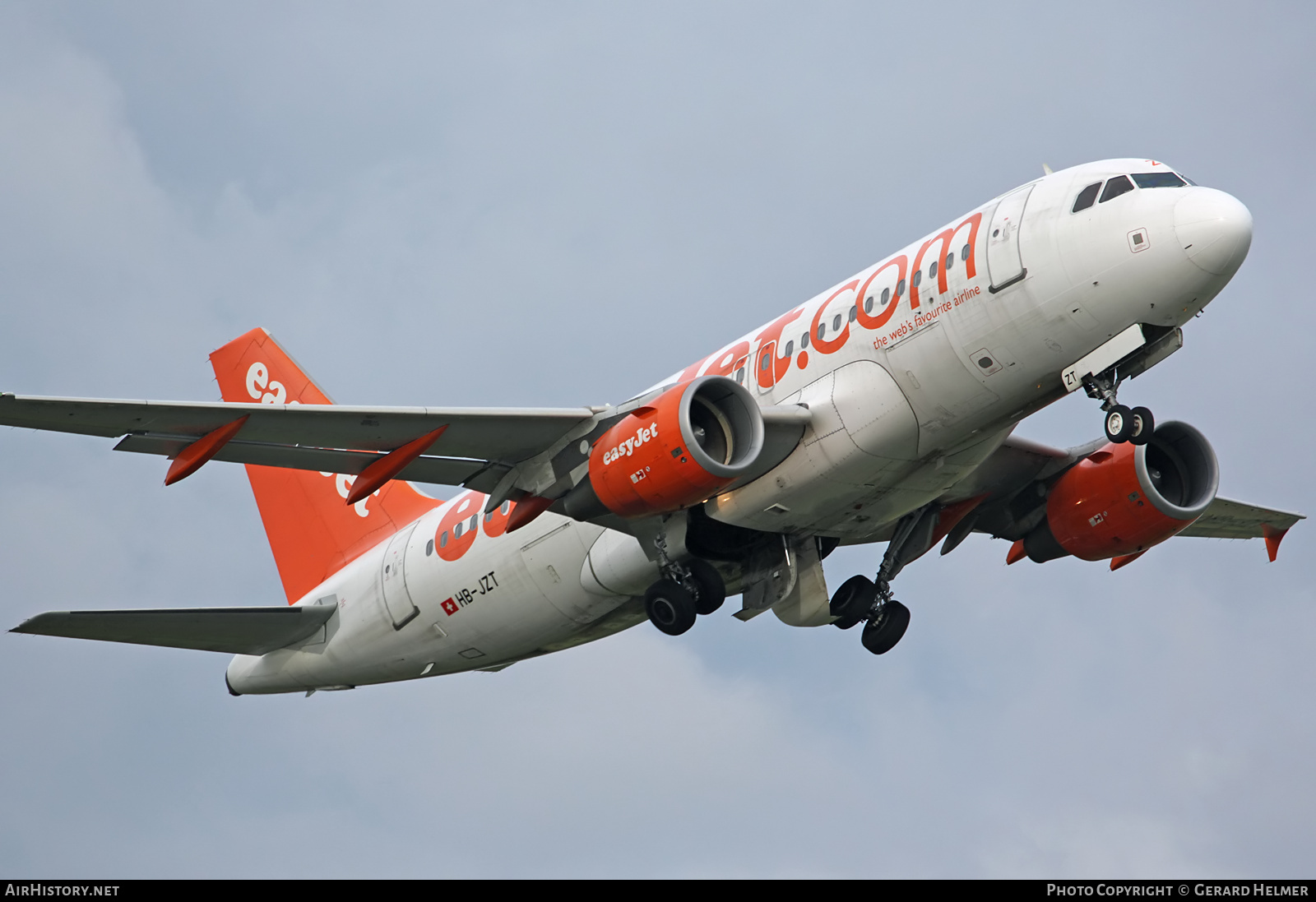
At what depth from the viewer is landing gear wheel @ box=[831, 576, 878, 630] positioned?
31891 millimetres

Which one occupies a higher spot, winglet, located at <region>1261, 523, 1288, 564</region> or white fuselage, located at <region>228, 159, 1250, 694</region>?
white fuselage, located at <region>228, 159, 1250, 694</region>

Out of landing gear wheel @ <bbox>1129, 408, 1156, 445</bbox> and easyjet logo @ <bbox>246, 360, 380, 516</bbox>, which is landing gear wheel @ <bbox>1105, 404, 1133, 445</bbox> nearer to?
landing gear wheel @ <bbox>1129, 408, 1156, 445</bbox>

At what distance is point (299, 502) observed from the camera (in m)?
37.4

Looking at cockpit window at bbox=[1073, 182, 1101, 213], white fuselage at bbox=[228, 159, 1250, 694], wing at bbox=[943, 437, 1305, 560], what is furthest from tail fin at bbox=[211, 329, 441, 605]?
cockpit window at bbox=[1073, 182, 1101, 213]

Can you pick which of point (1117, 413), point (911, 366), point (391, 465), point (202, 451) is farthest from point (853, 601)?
point (202, 451)

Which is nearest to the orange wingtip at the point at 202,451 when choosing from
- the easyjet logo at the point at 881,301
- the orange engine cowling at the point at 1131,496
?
the easyjet logo at the point at 881,301

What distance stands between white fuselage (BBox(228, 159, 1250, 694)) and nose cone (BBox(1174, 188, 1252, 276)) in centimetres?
2

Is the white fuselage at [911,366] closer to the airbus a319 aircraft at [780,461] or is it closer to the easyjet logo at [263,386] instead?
the airbus a319 aircraft at [780,461]

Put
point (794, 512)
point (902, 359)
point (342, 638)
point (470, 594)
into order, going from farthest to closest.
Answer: point (342, 638) < point (470, 594) < point (794, 512) < point (902, 359)

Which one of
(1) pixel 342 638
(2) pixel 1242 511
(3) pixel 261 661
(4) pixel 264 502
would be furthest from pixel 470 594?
(2) pixel 1242 511

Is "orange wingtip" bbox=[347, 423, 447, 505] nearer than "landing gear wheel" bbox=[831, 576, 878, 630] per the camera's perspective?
Yes

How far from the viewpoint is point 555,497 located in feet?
94.3

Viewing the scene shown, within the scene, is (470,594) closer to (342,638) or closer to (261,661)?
(342,638)

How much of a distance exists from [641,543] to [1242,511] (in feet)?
47.3
